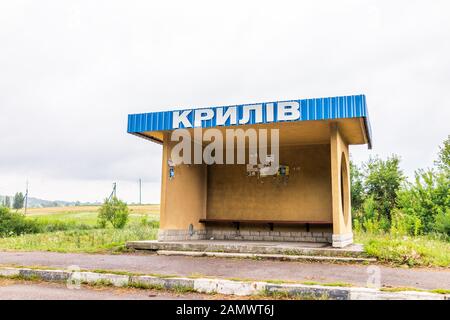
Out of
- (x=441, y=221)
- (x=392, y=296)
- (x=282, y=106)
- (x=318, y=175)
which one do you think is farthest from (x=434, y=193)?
(x=392, y=296)

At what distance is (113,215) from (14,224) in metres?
5.24

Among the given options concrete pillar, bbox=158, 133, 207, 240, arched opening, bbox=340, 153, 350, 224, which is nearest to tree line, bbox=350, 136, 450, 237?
arched opening, bbox=340, 153, 350, 224

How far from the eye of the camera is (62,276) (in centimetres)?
596

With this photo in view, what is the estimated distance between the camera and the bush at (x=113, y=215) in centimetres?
2334

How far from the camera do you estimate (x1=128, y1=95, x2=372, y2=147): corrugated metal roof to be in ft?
28.0

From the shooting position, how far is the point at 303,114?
893cm

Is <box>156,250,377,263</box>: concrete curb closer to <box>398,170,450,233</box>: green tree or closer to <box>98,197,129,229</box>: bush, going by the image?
<box>398,170,450,233</box>: green tree

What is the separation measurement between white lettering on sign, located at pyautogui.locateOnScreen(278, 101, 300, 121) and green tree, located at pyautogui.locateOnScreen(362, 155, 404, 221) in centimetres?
1685

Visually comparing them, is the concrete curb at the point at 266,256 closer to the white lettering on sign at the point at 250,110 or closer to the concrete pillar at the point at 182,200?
the concrete pillar at the point at 182,200

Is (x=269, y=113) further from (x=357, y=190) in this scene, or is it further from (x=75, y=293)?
(x=357, y=190)

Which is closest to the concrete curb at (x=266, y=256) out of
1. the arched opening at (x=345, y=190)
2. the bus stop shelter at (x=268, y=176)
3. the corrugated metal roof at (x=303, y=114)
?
the bus stop shelter at (x=268, y=176)

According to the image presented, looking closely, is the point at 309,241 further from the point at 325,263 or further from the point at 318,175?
the point at 325,263

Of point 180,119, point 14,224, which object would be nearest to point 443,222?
point 180,119
